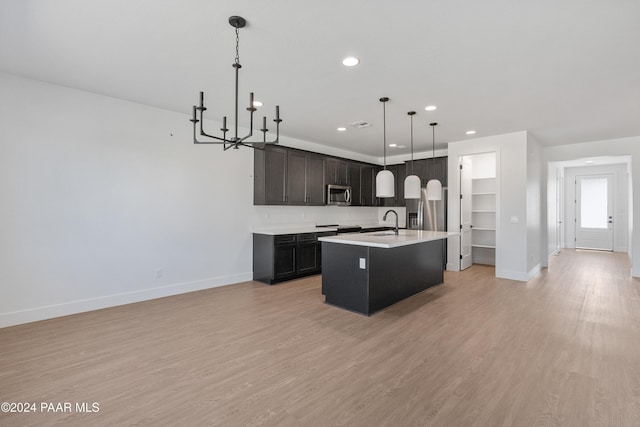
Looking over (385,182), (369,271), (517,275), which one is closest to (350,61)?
(385,182)

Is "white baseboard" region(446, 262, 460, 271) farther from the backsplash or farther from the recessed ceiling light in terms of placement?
the recessed ceiling light

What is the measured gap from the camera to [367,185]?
7.64m

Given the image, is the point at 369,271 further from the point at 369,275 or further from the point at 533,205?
the point at 533,205

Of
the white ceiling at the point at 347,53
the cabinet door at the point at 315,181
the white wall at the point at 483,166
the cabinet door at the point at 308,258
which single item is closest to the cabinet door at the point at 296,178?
the cabinet door at the point at 315,181

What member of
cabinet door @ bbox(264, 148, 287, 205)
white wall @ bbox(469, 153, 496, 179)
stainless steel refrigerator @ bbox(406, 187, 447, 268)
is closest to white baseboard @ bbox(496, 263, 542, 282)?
stainless steel refrigerator @ bbox(406, 187, 447, 268)

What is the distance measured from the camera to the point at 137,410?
1984 millimetres

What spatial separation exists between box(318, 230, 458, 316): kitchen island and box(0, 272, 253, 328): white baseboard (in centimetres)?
202

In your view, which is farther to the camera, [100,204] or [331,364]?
[100,204]

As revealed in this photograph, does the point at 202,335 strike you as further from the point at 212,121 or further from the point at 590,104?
the point at 590,104

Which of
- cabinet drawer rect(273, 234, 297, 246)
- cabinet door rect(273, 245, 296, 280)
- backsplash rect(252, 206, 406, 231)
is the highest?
backsplash rect(252, 206, 406, 231)

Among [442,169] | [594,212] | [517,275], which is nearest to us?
[517,275]

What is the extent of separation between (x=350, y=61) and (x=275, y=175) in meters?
2.96

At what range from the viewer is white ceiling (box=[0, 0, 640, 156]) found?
7.38 feet

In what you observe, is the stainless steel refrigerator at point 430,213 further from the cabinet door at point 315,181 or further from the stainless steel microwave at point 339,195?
the cabinet door at point 315,181
